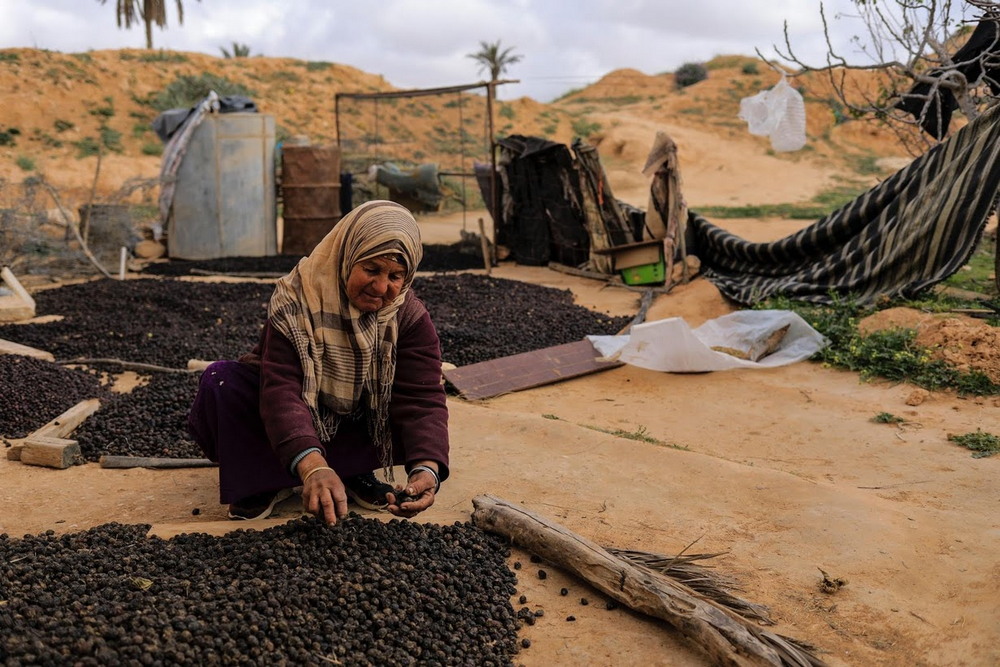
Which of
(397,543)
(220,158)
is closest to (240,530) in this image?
(397,543)

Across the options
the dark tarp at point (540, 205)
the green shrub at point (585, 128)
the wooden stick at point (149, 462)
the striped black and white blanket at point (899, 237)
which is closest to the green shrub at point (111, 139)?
the green shrub at point (585, 128)

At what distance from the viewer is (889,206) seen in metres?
6.54

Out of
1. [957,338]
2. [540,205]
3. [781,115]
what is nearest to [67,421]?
[957,338]

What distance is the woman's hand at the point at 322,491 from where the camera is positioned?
7.68 feet

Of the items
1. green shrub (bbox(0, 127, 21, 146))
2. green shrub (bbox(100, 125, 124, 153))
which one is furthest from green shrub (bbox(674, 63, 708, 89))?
green shrub (bbox(0, 127, 21, 146))

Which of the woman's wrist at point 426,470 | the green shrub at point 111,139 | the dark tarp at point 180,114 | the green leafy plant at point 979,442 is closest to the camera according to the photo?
the woman's wrist at point 426,470

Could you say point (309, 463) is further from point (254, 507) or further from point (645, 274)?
point (645, 274)

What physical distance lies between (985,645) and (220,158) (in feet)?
32.6

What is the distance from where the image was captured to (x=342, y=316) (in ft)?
8.68

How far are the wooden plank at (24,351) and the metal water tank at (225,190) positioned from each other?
5.08m

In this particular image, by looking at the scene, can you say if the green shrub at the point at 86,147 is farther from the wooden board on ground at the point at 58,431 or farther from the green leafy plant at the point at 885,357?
the green leafy plant at the point at 885,357

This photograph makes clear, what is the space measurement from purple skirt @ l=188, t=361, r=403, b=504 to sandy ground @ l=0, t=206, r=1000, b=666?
0.58 feet

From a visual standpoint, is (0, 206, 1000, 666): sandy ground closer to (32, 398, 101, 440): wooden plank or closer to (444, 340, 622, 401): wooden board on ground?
(444, 340, 622, 401): wooden board on ground

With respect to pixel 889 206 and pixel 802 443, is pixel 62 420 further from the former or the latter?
pixel 889 206
